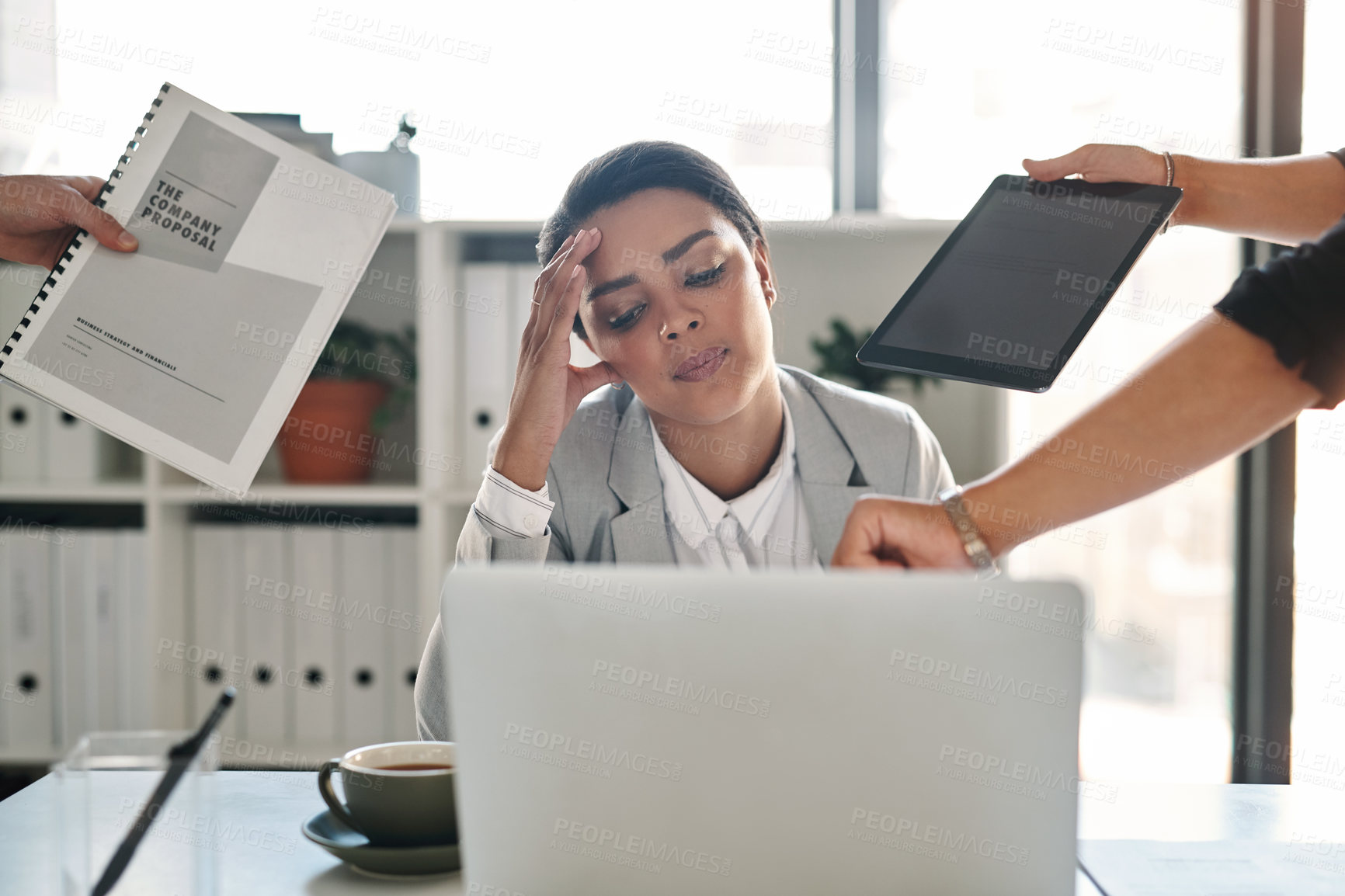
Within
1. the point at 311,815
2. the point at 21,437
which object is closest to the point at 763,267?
the point at 311,815

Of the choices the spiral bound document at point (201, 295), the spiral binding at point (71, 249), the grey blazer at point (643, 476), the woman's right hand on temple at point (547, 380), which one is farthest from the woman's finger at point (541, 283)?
the spiral binding at point (71, 249)

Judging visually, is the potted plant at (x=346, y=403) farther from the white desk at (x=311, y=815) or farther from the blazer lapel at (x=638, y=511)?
the white desk at (x=311, y=815)

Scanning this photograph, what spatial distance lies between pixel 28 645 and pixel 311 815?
1.54m

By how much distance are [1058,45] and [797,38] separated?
57 centimetres

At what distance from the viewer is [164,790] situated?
0.64 metres

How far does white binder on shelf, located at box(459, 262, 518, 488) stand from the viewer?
216 centimetres

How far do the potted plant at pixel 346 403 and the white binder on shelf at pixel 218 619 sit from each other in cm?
20

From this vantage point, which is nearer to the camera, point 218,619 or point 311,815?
point 311,815

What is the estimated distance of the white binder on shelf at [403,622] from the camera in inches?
85.7

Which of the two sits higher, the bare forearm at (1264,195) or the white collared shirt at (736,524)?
the bare forearm at (1264,195)

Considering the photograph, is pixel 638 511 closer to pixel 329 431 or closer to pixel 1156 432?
pixel 1156 432

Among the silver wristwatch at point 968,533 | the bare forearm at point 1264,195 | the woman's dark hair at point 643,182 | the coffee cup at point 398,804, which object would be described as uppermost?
the woman's dark hair at point 643,182

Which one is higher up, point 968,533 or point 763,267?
point 763,267

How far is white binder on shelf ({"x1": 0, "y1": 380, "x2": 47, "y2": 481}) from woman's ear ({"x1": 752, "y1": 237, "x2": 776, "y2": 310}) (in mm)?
1544
